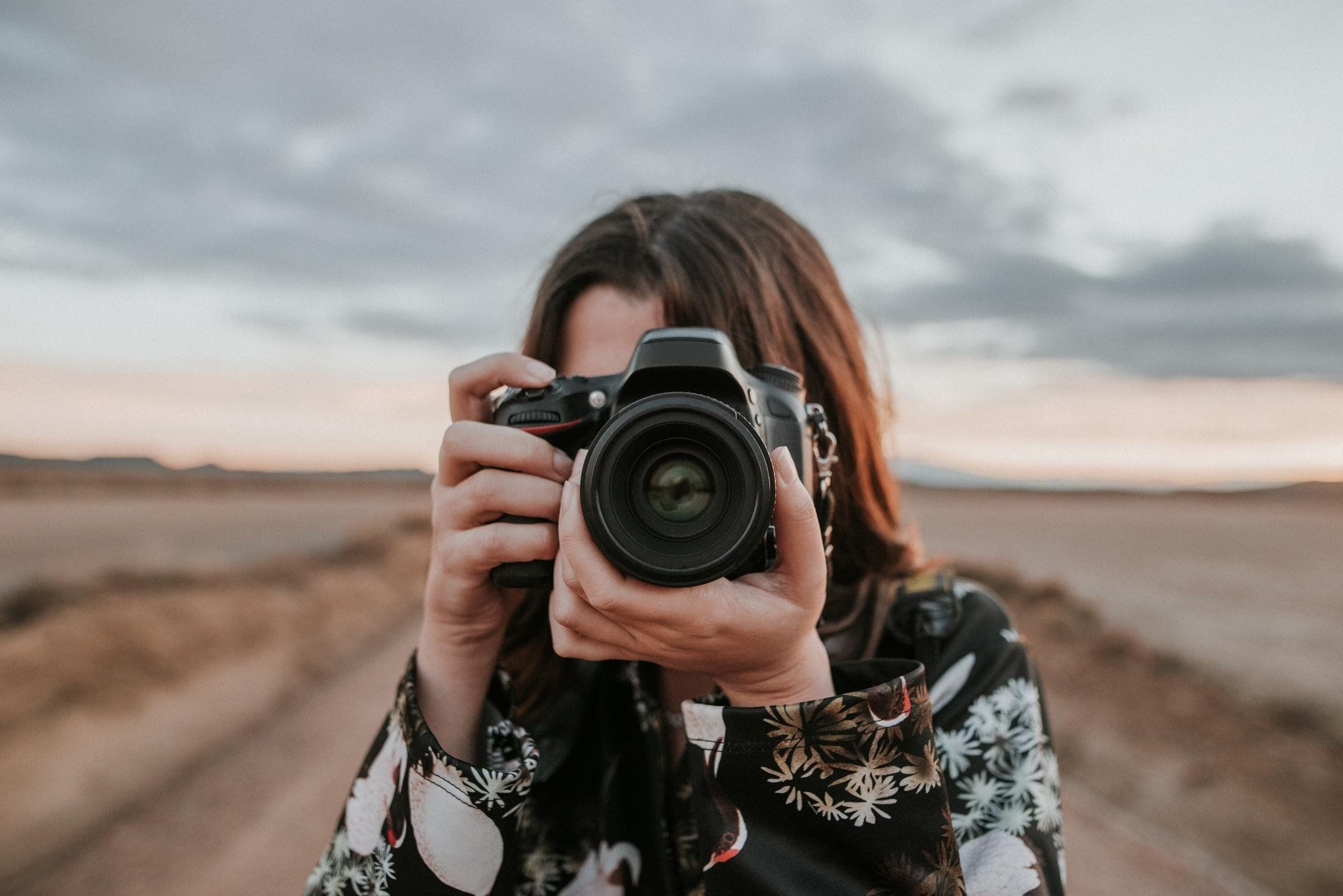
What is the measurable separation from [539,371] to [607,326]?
0.23 m

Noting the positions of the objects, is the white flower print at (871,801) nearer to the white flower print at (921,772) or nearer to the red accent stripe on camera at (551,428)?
the white flower print at (921,772)

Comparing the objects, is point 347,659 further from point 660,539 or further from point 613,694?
point 660,539

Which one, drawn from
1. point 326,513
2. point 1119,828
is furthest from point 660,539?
point 326,513

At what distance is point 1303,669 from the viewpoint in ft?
22.2

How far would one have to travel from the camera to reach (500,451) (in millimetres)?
1573

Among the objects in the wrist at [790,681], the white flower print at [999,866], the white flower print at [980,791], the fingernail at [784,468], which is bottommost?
the white flower print at [999,866]

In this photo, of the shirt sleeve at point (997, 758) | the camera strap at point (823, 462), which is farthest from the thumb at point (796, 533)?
the shirt sleeve at point (997, 758)

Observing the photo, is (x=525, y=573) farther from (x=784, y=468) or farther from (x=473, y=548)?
(x=784, y=468)

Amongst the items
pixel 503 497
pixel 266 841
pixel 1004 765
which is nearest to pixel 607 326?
pixel 503 497

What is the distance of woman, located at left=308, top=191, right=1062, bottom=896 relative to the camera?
123cm

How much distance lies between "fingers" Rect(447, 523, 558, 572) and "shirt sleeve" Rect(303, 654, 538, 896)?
276 mm

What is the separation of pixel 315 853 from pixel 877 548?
2.88 m

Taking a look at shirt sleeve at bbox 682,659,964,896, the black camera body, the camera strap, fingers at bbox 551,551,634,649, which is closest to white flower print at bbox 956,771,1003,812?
shirt sleeve at bbox 682,659,964,896

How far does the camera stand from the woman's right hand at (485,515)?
1.54 m
